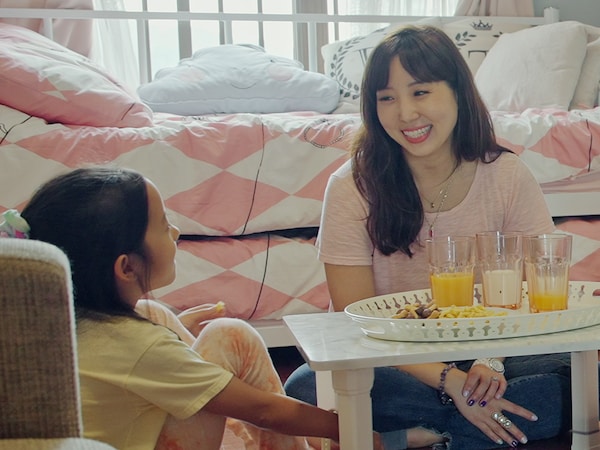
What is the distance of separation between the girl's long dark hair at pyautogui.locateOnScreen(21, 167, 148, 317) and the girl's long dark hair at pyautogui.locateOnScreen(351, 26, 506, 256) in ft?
1.51

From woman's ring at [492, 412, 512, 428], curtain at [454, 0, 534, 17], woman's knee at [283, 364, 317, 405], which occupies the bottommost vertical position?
woman's knee at [283, 364, 317, 405]

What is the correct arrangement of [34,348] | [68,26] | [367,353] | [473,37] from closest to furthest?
[34,348] < [367,353] < [68,26] < [473,37]

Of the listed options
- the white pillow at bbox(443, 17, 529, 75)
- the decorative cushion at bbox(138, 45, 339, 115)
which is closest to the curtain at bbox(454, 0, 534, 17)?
the white pillow at bbox(443, 17, 529, 75)

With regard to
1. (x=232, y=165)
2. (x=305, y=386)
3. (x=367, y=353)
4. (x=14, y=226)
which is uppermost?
(x=14, y=226)

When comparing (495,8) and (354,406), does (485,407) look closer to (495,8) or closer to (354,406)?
(354,406)

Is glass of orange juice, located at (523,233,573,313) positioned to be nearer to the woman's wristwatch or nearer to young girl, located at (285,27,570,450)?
the woman's wristwatch

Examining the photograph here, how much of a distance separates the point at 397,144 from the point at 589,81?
138cm

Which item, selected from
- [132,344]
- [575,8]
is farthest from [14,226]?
[575,8]

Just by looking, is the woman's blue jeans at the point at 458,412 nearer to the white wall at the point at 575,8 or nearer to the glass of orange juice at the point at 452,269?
the glass of orange juice at the point at 452,269

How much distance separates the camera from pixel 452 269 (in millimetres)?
1153

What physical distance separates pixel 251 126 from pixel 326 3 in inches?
58.8

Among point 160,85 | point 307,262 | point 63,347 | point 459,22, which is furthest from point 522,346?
point 459,22

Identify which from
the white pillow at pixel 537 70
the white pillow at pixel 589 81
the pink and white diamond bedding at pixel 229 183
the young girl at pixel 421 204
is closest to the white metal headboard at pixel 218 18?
the white pillow at pixel 537 70

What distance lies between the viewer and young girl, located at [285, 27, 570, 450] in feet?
4.52
